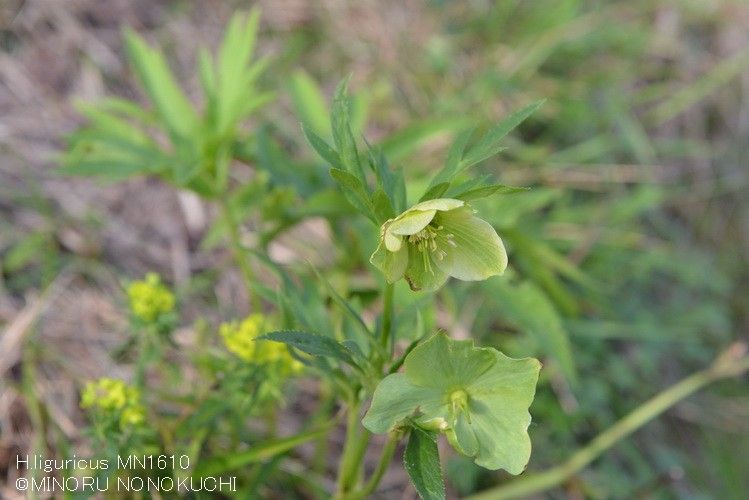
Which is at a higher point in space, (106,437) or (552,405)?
(106,437)

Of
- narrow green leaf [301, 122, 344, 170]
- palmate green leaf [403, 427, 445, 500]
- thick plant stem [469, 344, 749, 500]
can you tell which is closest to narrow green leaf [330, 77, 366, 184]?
narrow green leaf [301, 122, 344, 170]

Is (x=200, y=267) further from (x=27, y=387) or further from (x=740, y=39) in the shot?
(x=740, y=39)

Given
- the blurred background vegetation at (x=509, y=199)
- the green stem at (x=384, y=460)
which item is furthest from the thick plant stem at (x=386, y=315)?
the blurred background vegetation at (x=509, y=199)

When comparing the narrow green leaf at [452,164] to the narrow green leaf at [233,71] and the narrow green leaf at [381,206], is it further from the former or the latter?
the narrow green leaf at [233,71]

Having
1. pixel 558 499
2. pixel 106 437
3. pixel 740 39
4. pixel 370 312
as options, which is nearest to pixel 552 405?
pixel 558 499

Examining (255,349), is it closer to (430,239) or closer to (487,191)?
(430,239)

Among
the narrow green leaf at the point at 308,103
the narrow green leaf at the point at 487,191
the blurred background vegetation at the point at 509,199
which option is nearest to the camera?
the narrow green leaf at the point at 487,191
